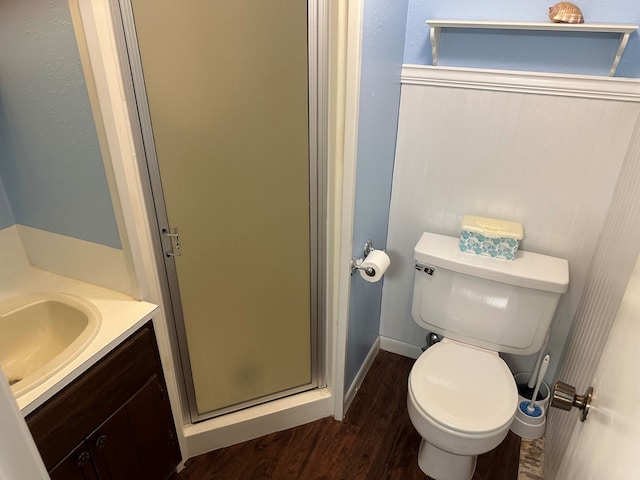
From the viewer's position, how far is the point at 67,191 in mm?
1282

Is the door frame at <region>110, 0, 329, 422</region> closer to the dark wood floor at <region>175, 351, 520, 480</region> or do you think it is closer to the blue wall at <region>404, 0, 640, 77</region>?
the dark wood floor at <region>175, 351, 520, 480</region>

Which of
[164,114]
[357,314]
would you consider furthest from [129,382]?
[357,314]

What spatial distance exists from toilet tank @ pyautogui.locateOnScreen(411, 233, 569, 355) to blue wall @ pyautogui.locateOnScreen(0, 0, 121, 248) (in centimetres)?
118

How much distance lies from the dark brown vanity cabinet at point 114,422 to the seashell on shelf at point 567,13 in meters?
1.61

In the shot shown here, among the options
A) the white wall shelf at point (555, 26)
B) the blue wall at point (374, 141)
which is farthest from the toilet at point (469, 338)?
the white wall shelf at point (555, 26)

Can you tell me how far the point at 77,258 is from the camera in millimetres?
1398

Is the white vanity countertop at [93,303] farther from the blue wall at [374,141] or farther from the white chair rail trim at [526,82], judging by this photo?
the white chair rail trim at [526,82]

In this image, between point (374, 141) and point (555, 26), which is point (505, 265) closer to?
point (374, 141)

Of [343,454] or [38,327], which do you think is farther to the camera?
[343,454]

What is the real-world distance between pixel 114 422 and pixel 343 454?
0.93 m

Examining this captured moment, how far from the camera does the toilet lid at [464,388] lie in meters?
1.43

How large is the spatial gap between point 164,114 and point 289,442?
1376 millimetres

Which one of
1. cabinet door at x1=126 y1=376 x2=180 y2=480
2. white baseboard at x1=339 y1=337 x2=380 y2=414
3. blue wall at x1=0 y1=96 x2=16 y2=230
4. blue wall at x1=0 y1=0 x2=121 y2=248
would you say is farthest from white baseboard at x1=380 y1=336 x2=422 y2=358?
blue wall at x1=0 y1=96 x2=16 y2=230

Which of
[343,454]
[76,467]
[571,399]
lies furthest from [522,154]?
[76,467]
